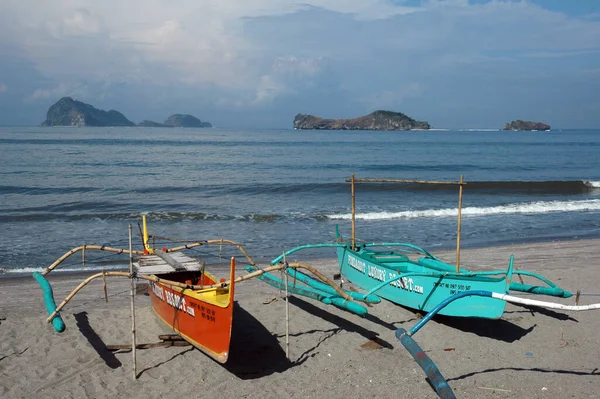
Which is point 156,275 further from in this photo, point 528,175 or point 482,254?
point 528,175

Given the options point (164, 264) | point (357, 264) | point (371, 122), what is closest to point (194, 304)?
point (164, 264)

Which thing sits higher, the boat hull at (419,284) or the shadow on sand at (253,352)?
the boat hull at (419,284)

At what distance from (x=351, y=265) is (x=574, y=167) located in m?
40.5

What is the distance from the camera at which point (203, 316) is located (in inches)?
278

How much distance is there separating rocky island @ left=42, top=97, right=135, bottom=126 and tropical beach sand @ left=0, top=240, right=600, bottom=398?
180581mm

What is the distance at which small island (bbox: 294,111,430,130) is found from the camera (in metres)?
167

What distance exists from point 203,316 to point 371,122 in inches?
6442

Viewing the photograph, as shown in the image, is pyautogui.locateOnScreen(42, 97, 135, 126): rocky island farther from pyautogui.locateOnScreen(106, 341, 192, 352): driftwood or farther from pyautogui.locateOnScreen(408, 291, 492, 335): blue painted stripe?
pyautogui.locateOnScreen(408, 291, 492, 335): blue painted stripe

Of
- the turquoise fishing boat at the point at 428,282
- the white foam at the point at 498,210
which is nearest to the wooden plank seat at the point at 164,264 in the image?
the turquoise fishing boat at the point at 428,282

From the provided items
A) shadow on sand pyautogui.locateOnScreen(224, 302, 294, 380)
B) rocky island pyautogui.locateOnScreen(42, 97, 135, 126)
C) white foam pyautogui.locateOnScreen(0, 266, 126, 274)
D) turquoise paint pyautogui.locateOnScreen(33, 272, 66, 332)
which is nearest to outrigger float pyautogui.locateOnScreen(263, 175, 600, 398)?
shadow on sand pyautogui.locateOnScreen(224, 302, 294, 380)

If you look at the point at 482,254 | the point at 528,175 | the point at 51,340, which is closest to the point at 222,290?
the point at 51,340

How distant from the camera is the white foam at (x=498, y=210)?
2184cm

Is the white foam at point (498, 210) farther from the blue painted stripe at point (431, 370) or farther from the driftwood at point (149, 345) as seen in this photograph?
the blue painted stripe at point (431, 370)

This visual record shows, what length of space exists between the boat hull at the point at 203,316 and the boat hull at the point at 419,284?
300cm
